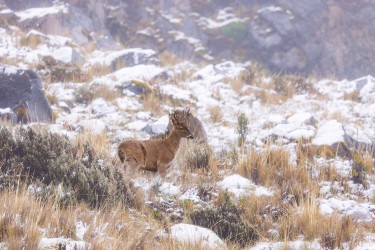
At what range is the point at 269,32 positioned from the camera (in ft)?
67.6

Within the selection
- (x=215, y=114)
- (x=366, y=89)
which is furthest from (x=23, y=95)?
(x=366, y=89)

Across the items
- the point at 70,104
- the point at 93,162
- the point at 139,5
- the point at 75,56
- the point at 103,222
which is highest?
the point at 139,5

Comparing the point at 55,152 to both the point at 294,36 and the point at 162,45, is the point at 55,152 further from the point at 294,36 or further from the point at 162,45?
the point at 294,36

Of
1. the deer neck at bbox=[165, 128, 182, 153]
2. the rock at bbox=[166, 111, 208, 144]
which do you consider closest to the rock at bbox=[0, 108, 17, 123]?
the rock at bbox=[166, 111, 208, 144]

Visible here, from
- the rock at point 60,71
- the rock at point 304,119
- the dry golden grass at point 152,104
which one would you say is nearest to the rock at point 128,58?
the rock at point 60,71

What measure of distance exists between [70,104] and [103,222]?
204 inches

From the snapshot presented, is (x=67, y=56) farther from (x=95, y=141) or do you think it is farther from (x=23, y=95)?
(x=95, y=141)

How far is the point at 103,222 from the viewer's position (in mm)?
2857

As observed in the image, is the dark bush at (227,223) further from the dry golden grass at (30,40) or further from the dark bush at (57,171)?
the dry golden grass at (30,40)

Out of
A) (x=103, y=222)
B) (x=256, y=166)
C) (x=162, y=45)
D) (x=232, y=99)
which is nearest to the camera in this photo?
(x=103, y=222)

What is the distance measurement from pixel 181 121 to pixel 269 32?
18.7 metres

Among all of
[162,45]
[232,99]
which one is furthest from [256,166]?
[162,45]

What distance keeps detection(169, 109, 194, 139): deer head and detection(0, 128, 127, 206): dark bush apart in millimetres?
791

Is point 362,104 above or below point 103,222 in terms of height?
above
